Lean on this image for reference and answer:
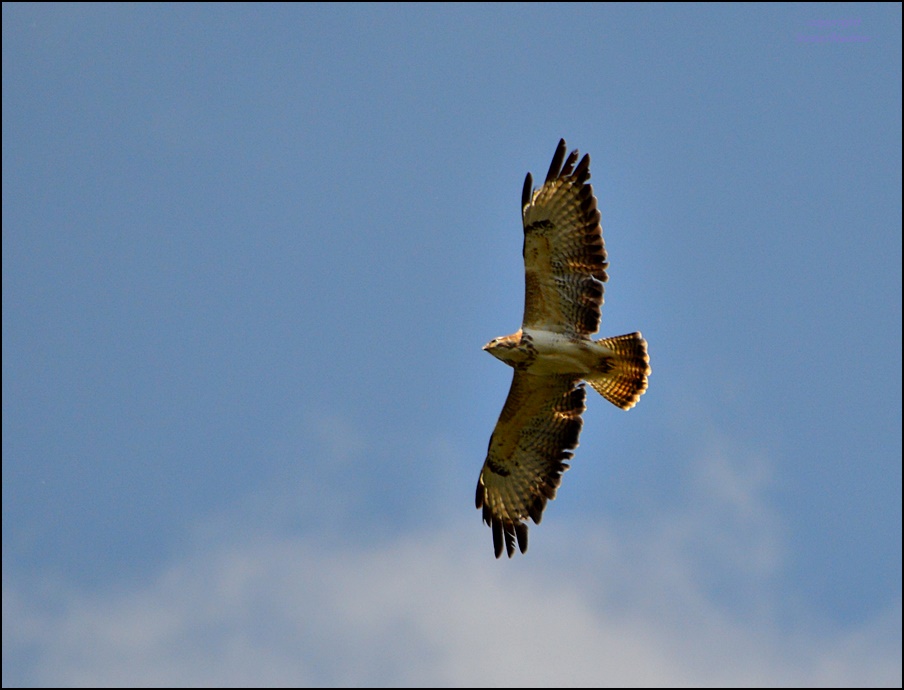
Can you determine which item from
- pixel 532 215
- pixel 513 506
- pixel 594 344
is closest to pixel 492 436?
pixel 513 506

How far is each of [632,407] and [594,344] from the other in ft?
2.74

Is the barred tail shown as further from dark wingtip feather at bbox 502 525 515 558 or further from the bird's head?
dark wingtip feather at bbox 502 525 515 558

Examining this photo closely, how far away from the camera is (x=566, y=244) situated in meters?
12.9

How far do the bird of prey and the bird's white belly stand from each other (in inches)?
0.4

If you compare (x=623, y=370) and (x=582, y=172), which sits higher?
(x=582, y=172)

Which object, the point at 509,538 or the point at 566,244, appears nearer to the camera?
the point at 566,244

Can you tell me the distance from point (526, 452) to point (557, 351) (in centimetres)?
158

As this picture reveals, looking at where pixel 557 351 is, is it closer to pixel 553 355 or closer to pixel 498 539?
pixel 553 355

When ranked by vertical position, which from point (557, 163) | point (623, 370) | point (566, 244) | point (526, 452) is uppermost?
point (557, 163)

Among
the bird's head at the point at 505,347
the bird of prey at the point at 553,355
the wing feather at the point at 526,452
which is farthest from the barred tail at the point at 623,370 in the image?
the bird's head at the point at 505,347

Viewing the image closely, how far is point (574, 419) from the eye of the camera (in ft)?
45.9

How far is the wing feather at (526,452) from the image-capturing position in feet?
45.3

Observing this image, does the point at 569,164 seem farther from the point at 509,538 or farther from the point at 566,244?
the point at 509,538

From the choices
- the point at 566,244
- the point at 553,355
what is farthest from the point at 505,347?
the point at 566,244
